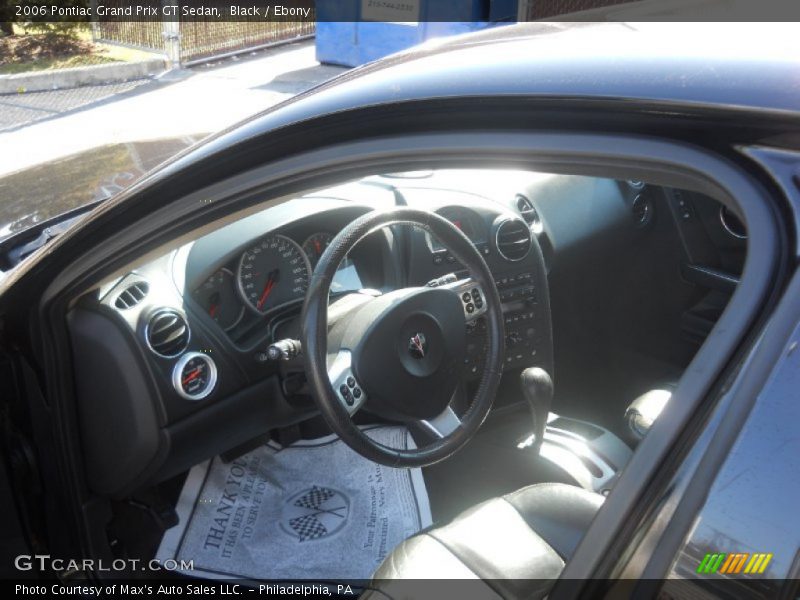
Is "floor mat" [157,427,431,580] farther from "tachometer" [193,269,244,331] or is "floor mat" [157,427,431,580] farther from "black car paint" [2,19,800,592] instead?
"black car paint" [2,19,800,592]

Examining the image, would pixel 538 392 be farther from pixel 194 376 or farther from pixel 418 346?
pixel 194 376

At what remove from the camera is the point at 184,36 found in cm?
1112

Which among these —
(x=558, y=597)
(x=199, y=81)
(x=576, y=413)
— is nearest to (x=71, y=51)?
(x=199, y=81)

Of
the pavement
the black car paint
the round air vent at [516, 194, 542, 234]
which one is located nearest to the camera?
the black car paint

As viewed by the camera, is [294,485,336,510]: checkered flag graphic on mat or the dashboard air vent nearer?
the dashboard air vent

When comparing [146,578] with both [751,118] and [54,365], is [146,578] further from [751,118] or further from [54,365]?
[751,118]

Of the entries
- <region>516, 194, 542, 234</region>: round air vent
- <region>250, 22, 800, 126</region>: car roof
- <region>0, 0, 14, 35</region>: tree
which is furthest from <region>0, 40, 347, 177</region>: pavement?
<region>250, 22, 800, 126</region>: car roof

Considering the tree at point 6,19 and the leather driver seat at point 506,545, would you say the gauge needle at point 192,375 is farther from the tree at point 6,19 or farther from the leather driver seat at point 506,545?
the tree at point 6,19

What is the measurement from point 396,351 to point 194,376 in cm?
59

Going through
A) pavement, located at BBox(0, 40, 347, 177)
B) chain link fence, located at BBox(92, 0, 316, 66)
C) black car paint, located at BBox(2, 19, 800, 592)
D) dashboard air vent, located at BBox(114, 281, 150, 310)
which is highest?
black car paint, located at BBox(2, 19, 800, 592)

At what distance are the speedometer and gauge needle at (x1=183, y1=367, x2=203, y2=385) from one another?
23 centimetres

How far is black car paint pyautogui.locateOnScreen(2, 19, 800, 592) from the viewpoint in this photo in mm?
906

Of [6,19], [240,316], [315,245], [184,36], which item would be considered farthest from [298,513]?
[6,19]

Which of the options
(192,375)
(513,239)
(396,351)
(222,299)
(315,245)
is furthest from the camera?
(513,239)
